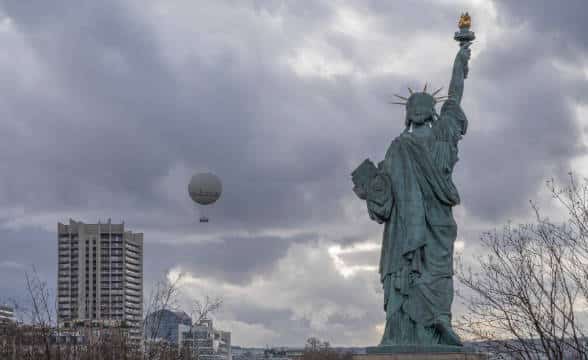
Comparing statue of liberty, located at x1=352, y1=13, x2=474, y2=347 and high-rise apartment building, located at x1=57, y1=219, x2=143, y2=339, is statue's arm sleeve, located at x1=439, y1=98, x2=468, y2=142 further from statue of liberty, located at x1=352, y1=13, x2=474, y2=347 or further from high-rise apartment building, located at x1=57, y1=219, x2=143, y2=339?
high-rise apartment building, located at x1=57, y1=219, x2=143, y2=339

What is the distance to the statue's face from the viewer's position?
26.3 metres

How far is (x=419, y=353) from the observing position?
24562 millimetres

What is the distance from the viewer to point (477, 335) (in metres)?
19.2

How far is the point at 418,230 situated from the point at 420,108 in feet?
9.26

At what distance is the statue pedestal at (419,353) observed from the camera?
79.8 feet

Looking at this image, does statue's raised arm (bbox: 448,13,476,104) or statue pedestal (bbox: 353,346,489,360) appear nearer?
statue pedestal (bbox: 353,346,489,360)

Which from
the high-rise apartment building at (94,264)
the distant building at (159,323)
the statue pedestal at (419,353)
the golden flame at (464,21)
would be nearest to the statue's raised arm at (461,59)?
the golden flame at (464,21)

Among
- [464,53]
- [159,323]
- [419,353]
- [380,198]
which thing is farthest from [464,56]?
[159,323]

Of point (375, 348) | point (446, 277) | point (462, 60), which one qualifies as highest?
point (462, 60)

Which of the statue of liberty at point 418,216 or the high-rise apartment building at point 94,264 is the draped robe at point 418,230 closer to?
the statue of liberty at point 418,216

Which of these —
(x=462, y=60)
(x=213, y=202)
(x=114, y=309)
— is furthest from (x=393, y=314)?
(x=114, y=309)

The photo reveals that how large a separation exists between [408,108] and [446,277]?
3939mm

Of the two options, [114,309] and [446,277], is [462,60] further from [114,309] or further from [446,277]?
[114,309]

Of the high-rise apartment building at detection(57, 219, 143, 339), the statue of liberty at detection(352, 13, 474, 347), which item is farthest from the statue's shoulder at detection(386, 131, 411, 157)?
the high-rise apartment building at detection(57, 219, 143, 339)
